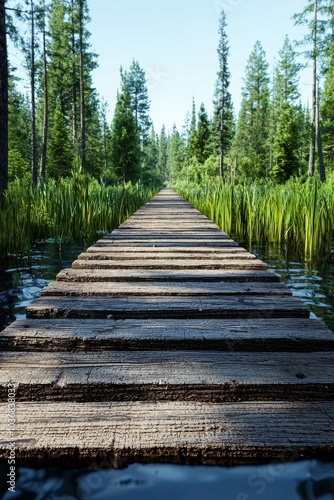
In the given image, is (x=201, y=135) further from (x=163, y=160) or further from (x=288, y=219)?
(x=163, y=160)

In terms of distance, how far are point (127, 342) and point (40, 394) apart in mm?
382

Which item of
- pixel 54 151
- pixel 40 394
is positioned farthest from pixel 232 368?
pixel 54 151

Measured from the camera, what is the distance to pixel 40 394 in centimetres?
109

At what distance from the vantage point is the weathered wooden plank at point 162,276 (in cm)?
231

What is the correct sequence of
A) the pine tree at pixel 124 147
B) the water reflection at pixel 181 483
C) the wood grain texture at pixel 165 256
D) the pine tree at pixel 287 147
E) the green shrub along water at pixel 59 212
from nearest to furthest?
the water reflection at pixel 181 483
the wood grain texture at pixel 165 256
the green shrub along water at pixel 59 212
the pine tree at pixel 287 147
the pine tree at pixel 124 147

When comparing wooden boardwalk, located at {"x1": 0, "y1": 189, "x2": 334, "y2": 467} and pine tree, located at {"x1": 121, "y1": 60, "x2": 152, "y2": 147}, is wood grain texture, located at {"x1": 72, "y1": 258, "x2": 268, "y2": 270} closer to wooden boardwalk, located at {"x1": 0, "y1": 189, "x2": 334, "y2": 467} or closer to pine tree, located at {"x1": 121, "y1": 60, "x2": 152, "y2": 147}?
wooden boardwalk, located at {"x1": 0, "y1": 189, "x2": 334, "y2": 467}

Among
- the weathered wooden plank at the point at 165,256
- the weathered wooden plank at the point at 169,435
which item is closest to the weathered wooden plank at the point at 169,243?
the weathered wooden plank at the point at 165,256

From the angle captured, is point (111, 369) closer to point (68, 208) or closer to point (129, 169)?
point (68, 208)

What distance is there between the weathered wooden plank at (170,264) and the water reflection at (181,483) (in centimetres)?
Answer: 178

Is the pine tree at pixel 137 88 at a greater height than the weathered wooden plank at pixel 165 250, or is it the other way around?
the pine tree at pixel 137 88

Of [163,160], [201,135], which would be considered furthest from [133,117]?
[163,160]

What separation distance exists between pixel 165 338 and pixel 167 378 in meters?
0.28

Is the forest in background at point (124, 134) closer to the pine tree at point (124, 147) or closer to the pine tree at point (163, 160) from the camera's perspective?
the pine tree at point (124, 147)

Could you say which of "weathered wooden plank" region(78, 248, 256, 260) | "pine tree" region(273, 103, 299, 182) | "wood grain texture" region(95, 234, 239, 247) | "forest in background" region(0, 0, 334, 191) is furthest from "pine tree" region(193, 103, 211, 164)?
"weathered wooden plank" region(78, 248, 256, 260)
